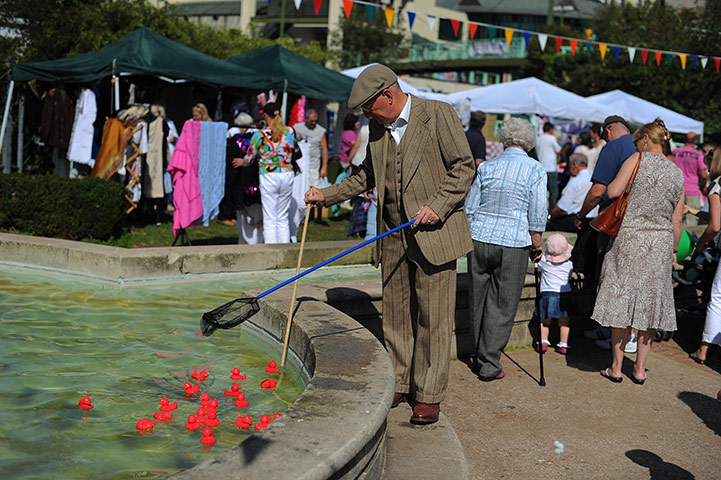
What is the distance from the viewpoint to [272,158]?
855cm

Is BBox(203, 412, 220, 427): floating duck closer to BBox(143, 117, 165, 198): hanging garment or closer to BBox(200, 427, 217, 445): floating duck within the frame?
BBox(200, 427, 217, 445): floating duck

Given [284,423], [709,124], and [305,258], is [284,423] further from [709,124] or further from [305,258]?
[709,124]

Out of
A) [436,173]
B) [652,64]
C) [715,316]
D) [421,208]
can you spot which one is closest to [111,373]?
[421,208]

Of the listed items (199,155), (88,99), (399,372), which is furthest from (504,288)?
(88,99)

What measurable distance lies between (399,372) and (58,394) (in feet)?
6.05

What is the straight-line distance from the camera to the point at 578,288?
22.6 feet

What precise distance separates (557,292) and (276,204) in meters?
3.41

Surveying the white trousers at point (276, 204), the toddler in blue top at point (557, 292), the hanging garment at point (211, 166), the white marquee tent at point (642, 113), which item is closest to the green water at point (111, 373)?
the white trousers at point (276, 204)

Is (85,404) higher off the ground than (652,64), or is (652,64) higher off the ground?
(652,64)

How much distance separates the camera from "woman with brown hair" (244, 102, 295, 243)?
8.49 meters

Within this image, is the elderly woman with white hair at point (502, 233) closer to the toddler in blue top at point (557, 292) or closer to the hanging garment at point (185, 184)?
the toddler in blue top at point (557, 292)

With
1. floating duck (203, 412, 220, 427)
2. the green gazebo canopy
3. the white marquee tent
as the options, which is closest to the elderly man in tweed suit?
floating duck (203, 412, 220, 427)

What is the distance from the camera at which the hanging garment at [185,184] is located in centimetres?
930

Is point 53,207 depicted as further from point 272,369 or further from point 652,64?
point 652,64
